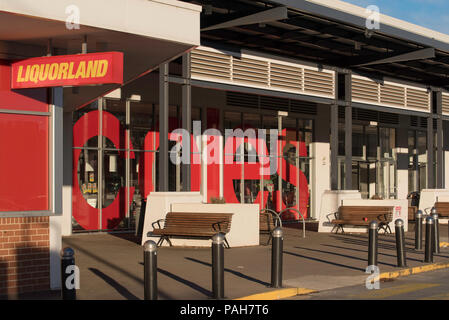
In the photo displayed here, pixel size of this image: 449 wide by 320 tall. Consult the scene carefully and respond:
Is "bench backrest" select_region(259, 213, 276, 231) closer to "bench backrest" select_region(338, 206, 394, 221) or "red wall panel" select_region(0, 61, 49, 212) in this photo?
"bench backrest" select_region(338, 206, 394, 221)

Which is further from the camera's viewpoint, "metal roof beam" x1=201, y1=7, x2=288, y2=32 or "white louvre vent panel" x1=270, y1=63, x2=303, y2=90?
"white louvre vent panel" x1=270, y1=63, x2=303, y2=90

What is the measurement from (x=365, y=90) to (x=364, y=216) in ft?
19.5

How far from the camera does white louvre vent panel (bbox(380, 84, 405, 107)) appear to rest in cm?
2527

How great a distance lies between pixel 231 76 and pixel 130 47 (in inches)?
324

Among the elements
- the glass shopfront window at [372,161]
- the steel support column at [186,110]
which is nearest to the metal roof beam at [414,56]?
the glass shopfront window at [372,161]

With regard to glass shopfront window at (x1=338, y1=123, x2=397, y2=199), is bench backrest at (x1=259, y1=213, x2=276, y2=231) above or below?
below

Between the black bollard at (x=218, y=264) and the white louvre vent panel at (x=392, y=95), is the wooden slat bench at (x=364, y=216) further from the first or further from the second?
the black bollard at (x=218, y=264)

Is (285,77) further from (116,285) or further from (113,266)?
(116,285)

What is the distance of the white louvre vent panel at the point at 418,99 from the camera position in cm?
2678

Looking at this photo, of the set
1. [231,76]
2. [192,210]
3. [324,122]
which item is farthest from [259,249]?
[324,122]

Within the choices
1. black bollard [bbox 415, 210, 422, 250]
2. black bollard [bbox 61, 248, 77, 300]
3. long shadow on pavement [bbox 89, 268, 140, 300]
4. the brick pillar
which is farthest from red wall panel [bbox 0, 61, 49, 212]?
black bollard [bbox 415, 210, 422, 250]

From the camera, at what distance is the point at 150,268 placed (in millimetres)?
7965

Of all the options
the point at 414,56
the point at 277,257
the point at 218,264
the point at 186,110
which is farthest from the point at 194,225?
the point at 414,56

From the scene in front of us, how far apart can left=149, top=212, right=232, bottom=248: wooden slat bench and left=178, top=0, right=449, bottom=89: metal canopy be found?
197 inches
